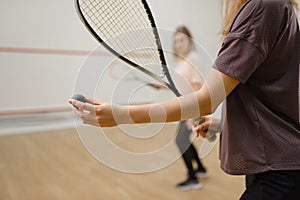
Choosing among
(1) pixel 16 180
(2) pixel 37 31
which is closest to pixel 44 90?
(2) pixel 37 31

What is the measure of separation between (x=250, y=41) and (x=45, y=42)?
3.60 metres

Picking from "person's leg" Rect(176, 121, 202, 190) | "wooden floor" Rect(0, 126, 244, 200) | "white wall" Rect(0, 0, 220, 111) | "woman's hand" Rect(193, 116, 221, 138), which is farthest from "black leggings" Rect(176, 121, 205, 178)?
"white wall" Rect(0, 0, 220, 111)

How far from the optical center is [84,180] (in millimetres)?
2238

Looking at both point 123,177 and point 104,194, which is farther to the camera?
point 123,177

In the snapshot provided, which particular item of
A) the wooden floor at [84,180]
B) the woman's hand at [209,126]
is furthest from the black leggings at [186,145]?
the woman's hand at [209,126]

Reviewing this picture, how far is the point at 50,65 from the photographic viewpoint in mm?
3896

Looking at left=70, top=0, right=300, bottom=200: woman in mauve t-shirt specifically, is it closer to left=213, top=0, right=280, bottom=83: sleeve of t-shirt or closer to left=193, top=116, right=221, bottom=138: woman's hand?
left=213, top=0, right=280, bottom=83: sleeve of t-shirt

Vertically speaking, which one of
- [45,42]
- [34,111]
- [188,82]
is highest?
[188,82]

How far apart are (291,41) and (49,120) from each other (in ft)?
11.6

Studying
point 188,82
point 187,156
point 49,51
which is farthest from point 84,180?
point 49,51

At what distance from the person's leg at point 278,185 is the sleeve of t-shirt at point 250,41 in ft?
0.76

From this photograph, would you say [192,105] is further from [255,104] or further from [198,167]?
[198,167]

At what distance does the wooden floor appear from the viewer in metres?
2.01

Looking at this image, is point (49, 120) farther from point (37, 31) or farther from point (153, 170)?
point (153, 170)
